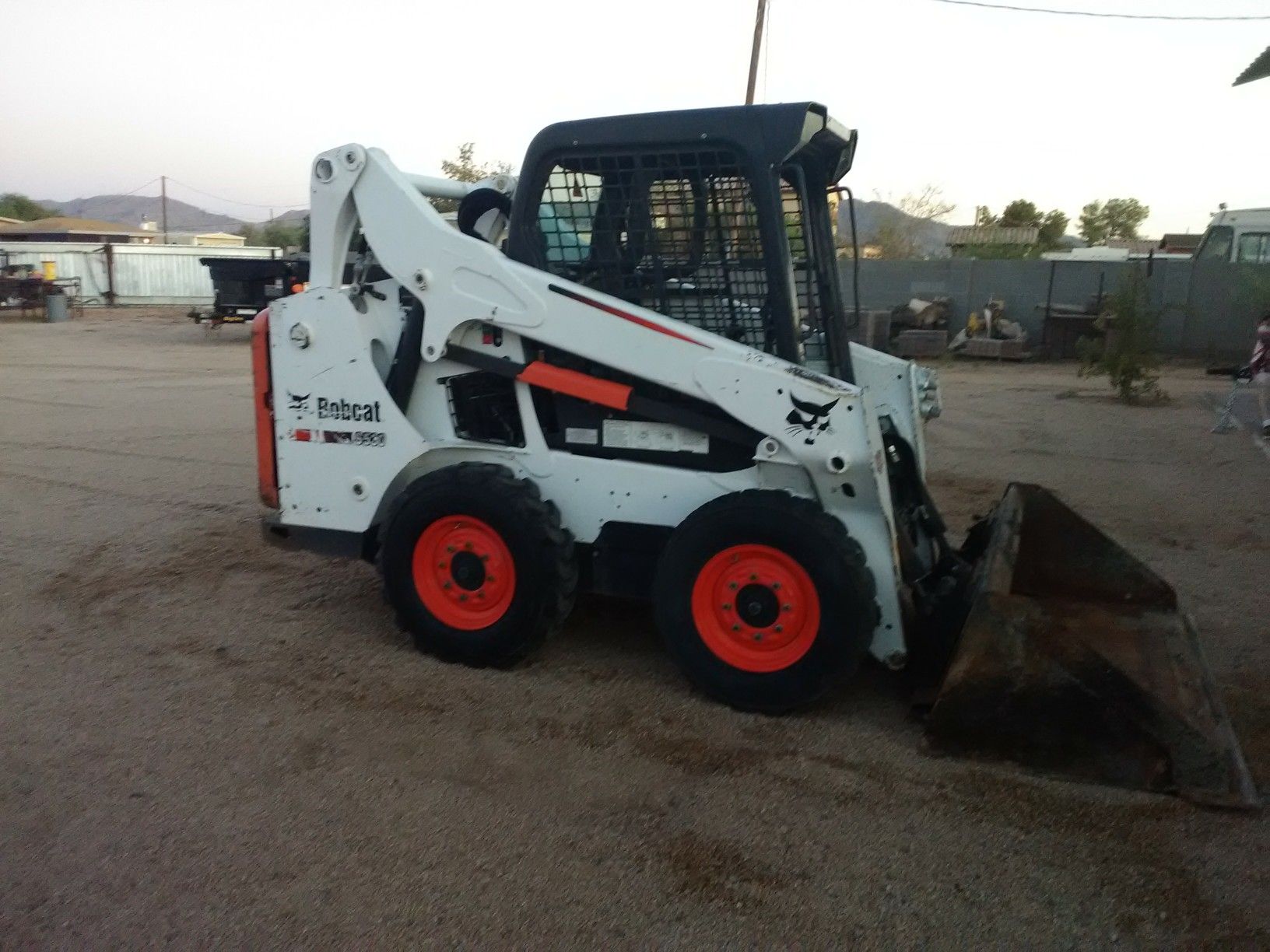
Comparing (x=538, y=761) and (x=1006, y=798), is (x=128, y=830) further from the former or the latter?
(x=1006, y=798)

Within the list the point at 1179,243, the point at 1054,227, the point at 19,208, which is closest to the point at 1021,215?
the point at 1054,227

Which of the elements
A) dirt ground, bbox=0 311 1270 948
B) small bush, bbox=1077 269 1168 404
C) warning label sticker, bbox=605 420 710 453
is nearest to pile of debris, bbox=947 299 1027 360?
small bush, bbox=1077 269 1168 404

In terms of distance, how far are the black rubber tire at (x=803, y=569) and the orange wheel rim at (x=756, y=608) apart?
3 centimetres

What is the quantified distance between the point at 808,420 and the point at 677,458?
0.66 m

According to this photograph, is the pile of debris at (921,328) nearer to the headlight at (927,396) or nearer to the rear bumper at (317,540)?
the headlight at (927,396)

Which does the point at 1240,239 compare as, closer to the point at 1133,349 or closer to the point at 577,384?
the point at 1133,349

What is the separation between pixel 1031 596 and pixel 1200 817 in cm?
150

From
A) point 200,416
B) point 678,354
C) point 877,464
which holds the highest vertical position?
point 678,354

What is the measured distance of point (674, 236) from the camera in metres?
4.49

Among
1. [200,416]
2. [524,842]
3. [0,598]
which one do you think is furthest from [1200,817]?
[200,416]

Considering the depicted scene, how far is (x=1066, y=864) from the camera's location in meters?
3.26

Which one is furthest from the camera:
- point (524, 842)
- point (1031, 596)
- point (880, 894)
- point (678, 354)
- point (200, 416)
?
point (200, 416)

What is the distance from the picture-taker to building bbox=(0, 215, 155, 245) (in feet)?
184

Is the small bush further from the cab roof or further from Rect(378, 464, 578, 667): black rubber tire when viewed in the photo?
Rect(378, 464, 578, 667): black rubber tire
